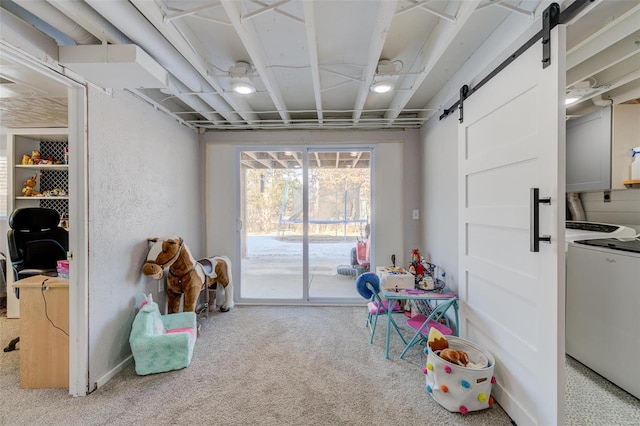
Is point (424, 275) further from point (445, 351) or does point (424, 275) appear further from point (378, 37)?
point (378, 37)

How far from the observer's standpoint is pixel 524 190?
59.6 inches

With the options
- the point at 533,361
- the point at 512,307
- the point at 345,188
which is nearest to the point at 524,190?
the point at 512,307

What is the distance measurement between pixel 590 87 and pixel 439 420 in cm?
286

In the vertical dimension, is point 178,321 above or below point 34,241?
below

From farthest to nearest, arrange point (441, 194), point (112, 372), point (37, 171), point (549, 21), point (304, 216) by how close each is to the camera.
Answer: point (304, 216)
point (37, 171)
point (441, 194)
point (112, 372)
point (549, 21)

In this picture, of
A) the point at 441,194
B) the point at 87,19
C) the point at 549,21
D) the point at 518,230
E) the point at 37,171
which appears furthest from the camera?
the point at 37,171

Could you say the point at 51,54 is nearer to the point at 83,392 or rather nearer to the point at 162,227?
the point at 162,227

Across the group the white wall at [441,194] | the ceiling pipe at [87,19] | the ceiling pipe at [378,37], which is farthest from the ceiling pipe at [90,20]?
the white wall at [441,194]

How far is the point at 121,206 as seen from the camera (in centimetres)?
218

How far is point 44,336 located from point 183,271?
3.35 ft

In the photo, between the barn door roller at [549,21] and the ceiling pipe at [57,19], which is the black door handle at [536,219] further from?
the ceiling pipe at [57,19]

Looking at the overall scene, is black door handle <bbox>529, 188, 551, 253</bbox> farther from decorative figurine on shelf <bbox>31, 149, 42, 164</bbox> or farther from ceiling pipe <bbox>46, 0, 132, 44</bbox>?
decorative figurine on shelf <bbox>31, 149, 42, 164</bbox>

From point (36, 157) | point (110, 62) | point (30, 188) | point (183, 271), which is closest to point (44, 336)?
point (183, 271)

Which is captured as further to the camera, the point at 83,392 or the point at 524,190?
the point at 83,392
